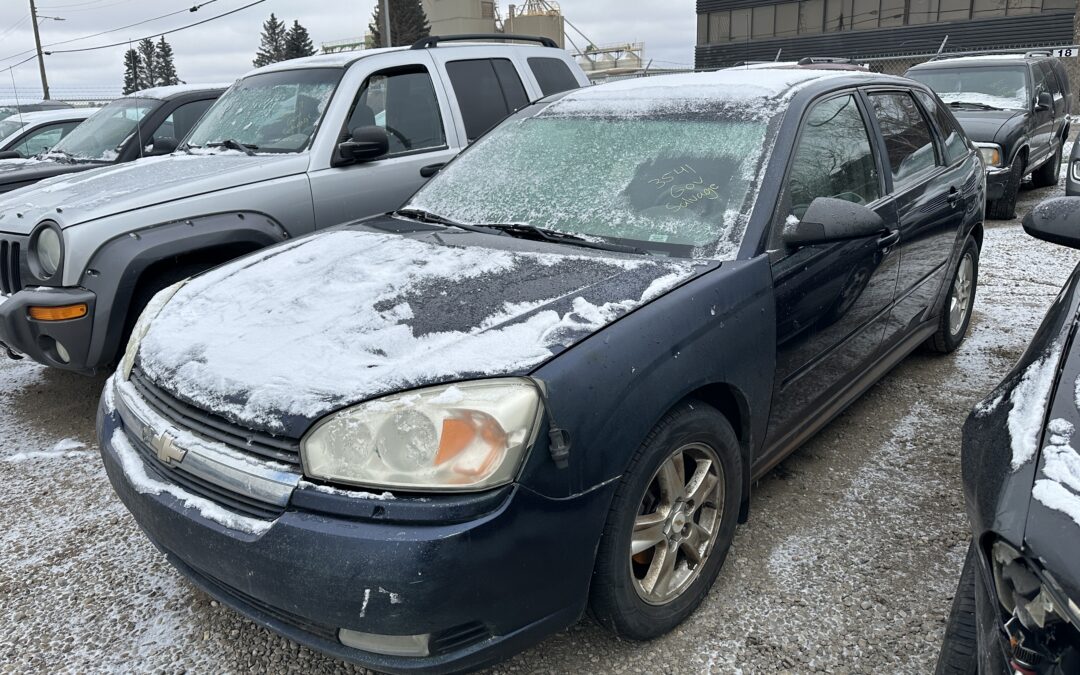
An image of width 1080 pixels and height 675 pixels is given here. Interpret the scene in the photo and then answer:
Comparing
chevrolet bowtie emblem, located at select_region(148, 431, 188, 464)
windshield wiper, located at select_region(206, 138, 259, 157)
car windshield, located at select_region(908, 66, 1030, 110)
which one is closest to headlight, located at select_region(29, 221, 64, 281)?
windshield wiper, located at select_region(206, 138, 259, 157)

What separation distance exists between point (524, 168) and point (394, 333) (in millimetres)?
1327

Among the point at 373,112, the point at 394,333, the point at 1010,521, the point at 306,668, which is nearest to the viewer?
the point at 1010,521

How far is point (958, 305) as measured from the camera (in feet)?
15.4

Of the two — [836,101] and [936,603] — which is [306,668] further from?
[836,101]

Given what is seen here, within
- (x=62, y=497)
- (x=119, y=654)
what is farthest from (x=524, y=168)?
(x=62, y=497)

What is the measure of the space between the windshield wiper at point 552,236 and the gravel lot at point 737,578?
1.17m

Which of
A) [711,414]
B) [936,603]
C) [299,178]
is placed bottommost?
[936,603]

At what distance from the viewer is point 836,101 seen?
326 centimetres

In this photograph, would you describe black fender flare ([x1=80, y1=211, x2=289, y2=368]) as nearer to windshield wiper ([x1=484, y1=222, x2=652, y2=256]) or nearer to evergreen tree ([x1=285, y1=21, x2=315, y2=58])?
windshield wiper ([x1=484, y1=222, x2=652, y2=256])

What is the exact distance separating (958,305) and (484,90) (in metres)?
3.38

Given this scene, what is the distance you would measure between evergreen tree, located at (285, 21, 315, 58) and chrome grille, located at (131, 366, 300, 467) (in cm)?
6669

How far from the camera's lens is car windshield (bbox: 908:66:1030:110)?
9.19m

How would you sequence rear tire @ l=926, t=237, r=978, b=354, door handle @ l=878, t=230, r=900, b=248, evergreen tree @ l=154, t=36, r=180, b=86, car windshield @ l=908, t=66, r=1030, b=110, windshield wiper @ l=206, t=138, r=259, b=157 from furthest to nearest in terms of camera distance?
evergreen tree @ l=154, t=36, r=180, b=86, car windshield @ l=908, t=66, r=1030, b=110, windshield wiper @ l=206, t=138, r=259, b=157, rear tire @ l=926, t=237, r=978, b=354, door handle @ l=878, t=230, r=900, b=248

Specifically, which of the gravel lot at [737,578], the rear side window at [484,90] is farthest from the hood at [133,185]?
the rear side window at [484,90]
